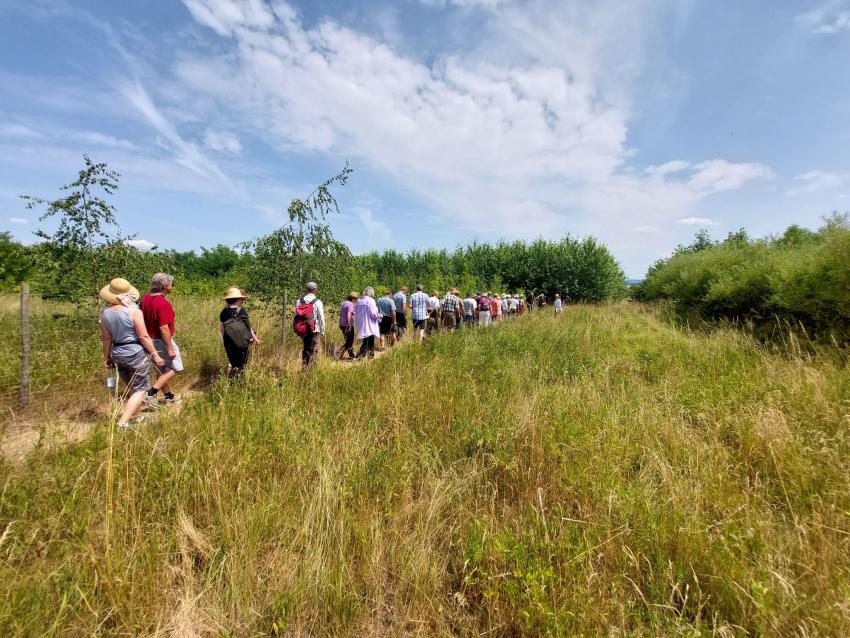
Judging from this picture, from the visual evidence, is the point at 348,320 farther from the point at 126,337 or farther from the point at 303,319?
the point at 126,337

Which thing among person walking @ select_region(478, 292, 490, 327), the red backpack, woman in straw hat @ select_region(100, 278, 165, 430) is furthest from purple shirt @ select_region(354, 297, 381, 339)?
person walking @ select_region(478, 292, 490, 327)

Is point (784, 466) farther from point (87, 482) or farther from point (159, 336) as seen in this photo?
point (159, 336)

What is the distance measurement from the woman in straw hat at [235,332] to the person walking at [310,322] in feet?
3.70

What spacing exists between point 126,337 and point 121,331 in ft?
0.26

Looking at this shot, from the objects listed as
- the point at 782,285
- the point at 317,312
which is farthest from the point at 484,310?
the point at 317,312

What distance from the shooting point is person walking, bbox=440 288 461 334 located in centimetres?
1130

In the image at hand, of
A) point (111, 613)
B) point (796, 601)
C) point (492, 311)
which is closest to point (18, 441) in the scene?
point (111, 613)

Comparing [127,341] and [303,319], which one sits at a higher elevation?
[303,319]

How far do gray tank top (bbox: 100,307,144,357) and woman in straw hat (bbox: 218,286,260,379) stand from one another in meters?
1.10

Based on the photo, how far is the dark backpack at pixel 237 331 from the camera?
15.5 ft

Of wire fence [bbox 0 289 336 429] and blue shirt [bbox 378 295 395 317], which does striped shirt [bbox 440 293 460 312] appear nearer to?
blue shirt [bbox 378 295 395 317]

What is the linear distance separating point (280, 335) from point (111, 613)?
245 inches

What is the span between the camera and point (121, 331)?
3615mm

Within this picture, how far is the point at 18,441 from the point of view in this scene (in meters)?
3.26
